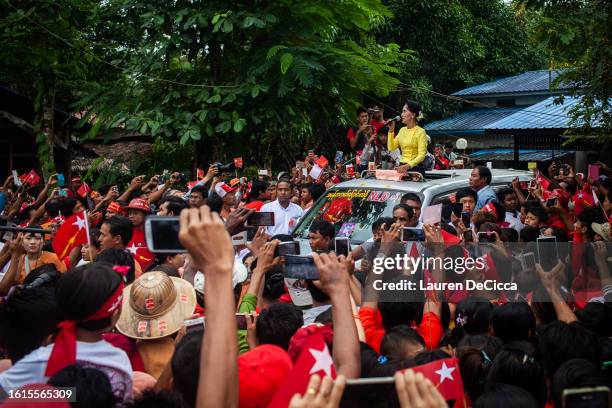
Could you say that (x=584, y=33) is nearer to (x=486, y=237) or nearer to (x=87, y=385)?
(x=486, y=237)

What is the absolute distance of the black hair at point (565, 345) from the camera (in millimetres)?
3506

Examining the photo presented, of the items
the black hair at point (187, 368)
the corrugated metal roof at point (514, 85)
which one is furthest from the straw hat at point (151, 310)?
the corrugated metal roof at point (514, 85)

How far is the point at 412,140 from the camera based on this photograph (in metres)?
9.20

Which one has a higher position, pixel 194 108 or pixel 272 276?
pixel 194 108

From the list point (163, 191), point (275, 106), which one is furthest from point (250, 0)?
point (163, 191)

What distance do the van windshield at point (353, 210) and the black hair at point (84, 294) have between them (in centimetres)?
473

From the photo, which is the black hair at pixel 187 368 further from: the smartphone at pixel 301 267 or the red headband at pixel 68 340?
the smartphone at pixel 301 267

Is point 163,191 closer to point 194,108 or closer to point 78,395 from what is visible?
point 194,108

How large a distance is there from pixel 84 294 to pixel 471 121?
2493cm

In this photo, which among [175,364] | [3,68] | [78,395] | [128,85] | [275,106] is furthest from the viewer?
[3,68]

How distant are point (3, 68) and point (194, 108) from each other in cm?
438

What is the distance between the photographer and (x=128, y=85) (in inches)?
486

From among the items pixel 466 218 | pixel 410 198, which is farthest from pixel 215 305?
pixel 410 198

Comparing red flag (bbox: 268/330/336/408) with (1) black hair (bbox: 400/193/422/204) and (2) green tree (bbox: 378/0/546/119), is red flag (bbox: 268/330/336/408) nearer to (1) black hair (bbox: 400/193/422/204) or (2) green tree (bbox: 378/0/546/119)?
(1) black hair (bbox: 400/193/422/204)
